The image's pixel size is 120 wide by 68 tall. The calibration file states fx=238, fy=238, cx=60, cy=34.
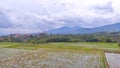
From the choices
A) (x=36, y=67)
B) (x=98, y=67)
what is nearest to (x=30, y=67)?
(x=36, y=67)

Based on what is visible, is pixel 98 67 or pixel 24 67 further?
pixel 98 67

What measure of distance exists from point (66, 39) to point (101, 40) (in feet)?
33.5

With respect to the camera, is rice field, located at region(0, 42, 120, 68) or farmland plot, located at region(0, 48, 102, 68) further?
rice field, located at region(0, 42, 120, 68)

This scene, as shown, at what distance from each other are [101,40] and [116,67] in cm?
5046

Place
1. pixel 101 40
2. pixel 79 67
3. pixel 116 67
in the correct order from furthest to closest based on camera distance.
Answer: pixel 101 40 < pixel 116 67 < pixel 79 67

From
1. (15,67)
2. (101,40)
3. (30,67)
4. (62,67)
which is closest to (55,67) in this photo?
(62,67)

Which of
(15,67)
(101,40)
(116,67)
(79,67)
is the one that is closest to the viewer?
(15,67)

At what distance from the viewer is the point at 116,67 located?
60.0ft

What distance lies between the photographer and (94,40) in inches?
2783

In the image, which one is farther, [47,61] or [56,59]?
[56,59]

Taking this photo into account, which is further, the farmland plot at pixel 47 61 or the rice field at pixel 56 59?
the rice field at pixel 56 59

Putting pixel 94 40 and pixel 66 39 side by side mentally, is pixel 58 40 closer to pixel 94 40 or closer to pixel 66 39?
pixel 66 39

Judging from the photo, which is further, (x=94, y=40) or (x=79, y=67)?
(x=94, y=40)

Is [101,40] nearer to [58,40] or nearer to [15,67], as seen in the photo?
[58,40]
